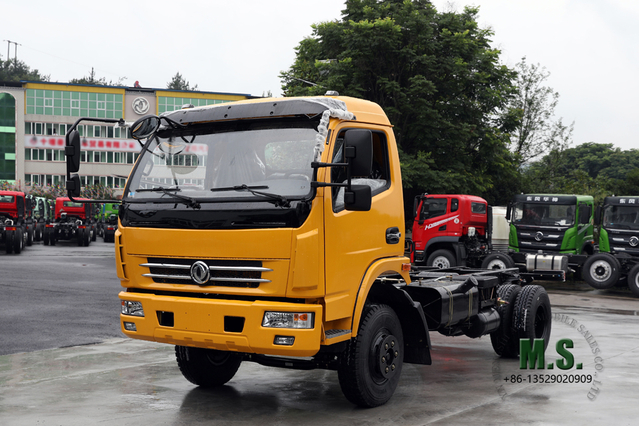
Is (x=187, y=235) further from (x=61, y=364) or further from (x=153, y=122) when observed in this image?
(x=61, y=364)

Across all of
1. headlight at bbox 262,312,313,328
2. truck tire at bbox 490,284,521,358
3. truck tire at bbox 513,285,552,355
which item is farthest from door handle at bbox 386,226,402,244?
truck tire at bbox 513,285,552,355

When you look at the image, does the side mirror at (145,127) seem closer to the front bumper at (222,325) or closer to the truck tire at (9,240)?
the front bumper at (222,325)

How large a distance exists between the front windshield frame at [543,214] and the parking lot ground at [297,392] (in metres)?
11.3

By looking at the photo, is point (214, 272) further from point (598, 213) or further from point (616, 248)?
point (598, 213)

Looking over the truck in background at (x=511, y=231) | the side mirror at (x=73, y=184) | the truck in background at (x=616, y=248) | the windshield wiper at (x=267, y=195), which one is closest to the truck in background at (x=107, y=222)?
the truck in background at (x=511, y=231)

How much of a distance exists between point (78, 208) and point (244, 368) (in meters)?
35.1

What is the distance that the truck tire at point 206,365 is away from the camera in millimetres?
7055

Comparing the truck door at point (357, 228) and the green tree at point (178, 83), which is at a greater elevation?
the green tree at point (178, 83)

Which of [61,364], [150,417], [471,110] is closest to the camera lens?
[150,417]

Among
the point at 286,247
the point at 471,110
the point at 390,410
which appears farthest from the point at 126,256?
the point at 471,110

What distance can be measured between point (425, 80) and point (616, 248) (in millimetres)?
10862

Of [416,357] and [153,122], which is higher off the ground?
[153,122]

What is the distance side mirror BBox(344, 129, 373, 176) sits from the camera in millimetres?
5386

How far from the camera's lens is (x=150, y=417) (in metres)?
5.98
